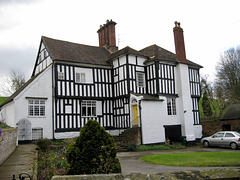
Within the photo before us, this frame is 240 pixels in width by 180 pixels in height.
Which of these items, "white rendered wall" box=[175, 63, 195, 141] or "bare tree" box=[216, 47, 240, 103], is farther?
"bare tree" box=[216, 47, 240, 103]

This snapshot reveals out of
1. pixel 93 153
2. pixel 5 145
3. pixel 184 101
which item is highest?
Result: pixel 184 101

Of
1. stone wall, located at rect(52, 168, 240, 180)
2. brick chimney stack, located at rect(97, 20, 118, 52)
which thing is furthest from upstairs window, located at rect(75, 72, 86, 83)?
stone wall, located at rect(52, 168, 240, 180)

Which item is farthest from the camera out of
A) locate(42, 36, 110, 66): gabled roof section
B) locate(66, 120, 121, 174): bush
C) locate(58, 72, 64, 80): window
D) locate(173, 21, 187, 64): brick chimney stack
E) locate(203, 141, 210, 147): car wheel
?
locate(173, 21, 187, 64): brick chimney stack

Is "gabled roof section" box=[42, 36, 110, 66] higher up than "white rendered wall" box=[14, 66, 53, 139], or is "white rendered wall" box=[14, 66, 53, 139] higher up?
"gabled roof section" box=[42, 36, 110, 66]

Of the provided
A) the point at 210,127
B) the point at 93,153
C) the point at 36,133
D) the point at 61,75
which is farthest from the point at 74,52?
the point at 93,153

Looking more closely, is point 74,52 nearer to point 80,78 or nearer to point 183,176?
point 80,78

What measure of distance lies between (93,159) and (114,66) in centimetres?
1788

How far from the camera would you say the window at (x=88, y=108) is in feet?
72.5

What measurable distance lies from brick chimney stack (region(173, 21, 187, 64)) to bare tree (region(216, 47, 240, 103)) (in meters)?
11.4

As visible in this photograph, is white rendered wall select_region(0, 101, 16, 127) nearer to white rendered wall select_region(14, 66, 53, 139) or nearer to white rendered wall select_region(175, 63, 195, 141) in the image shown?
white rendered wall select_region(14, 66, 53, 139)

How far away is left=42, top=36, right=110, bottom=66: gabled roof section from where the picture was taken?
21766 millimetres

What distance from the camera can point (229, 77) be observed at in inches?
1321

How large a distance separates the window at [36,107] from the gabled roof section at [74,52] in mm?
3921

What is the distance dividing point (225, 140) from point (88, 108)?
40.0 feet
